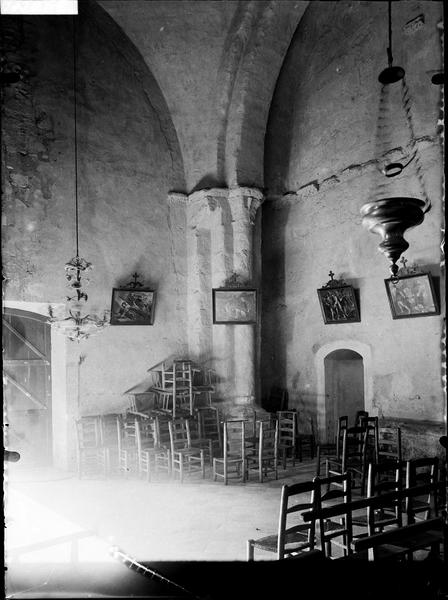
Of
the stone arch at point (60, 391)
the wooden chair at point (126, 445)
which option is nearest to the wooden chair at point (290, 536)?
the wooden chair at point (126, 445)

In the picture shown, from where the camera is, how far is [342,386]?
10797mm

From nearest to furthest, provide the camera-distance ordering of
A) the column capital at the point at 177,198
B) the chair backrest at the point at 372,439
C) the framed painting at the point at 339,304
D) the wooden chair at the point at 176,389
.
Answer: the chair backrest at the point at 372,439
the framed painting at the point at 339,304
the wooden chair at the point at 176,389
the column capital at the point at 177,198

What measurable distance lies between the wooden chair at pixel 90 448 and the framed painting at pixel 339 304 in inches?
189

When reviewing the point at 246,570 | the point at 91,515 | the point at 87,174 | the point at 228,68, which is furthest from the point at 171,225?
the point at 246,570

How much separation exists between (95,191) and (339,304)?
527cm

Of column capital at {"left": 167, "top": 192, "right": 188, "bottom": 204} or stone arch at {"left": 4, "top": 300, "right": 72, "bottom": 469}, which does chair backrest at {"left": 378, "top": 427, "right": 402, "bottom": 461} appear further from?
column capital at {"left": 167, "top": 192, "right": 188, "bottom": 204}

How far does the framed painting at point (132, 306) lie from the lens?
10180 mm

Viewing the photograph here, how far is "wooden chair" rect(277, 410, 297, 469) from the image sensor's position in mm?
8646

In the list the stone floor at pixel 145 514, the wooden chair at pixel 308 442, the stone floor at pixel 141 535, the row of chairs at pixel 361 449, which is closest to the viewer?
the stone floor at pixel 141 535

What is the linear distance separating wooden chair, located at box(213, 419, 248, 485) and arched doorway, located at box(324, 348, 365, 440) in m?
1.92

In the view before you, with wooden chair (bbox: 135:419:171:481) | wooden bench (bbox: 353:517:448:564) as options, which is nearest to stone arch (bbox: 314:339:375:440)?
wooden chair (bbox: 135:419:171:481)

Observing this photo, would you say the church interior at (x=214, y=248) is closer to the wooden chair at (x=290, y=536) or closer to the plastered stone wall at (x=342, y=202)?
the plastered stone wall at (x=342, y=202)

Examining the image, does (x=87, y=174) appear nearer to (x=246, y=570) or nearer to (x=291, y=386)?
(x=291, y=386)

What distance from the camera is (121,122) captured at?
10656 mm
